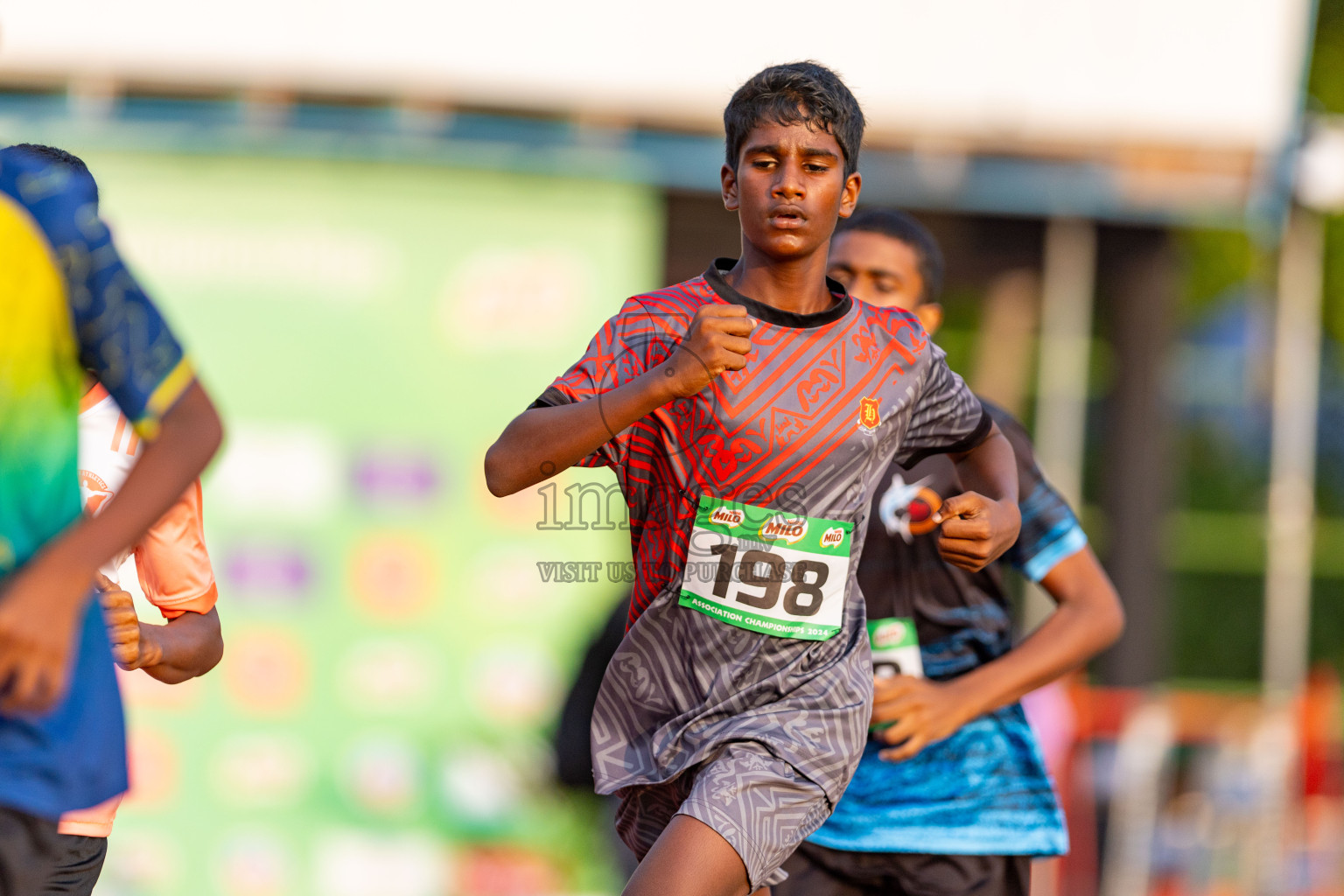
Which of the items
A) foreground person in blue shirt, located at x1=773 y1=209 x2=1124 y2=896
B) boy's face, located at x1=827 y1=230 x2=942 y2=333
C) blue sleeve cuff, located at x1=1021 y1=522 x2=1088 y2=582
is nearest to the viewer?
foreground person in blue shirt, located at x1=773 y1=209 x2=1124 y2=896

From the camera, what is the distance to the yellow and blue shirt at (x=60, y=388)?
201 centimetres

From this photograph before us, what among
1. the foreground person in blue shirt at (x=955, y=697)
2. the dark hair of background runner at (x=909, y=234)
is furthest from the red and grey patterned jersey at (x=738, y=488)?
the dark hair of background runner at (x=909, y=234)

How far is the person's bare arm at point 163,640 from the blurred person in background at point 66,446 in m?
0.59

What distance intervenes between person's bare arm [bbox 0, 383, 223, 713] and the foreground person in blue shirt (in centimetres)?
174

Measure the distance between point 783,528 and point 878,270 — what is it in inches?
46.3

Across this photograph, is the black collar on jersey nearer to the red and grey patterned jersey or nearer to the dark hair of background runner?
the red and grey patterned jersey

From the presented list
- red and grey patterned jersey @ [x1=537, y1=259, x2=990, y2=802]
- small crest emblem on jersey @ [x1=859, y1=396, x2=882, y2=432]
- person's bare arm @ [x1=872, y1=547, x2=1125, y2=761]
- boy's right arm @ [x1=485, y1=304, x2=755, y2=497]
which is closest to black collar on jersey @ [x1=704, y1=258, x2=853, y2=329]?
red and grey patterned jersey @ [x1=537, y1=259, x2=990, y2=802]

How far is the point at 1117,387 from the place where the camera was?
11109 millimetres

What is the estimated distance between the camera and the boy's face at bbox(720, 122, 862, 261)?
2.83 m

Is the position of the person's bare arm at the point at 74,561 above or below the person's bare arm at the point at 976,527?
below

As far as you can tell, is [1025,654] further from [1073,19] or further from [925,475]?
[1073,19]

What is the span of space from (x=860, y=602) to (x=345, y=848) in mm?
5203

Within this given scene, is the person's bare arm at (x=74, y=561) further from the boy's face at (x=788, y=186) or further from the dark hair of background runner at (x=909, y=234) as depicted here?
the dark hair of background runner at (x=909, y=234)

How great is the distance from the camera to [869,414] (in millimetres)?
2887
